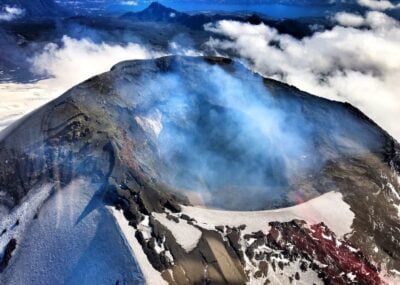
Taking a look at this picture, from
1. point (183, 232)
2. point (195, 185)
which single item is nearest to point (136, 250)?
point (183, 232)

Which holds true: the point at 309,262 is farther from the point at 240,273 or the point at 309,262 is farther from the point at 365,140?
the point at 365,140

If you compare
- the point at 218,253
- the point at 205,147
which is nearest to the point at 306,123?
the point at 205,147

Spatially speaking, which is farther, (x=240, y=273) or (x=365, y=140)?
(x=365, y=140)

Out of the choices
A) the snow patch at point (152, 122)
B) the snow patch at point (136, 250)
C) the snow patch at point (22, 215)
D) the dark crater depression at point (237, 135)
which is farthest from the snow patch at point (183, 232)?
the snow patch at point (152, 122)

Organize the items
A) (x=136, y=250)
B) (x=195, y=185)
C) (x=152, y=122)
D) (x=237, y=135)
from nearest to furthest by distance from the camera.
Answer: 1. (x=136, y=250)
2. (x=195, y=185)
3. (x=152, y=122)
4. (x=237, y=135)

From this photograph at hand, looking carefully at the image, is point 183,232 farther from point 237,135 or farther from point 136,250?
point 237,135

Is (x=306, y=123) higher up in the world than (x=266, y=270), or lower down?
higher up

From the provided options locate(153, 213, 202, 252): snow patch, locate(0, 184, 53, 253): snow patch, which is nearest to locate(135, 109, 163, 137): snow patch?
locate(0, 184, 53, 253): snow patch

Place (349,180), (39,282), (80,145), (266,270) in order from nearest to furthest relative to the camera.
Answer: (39,282)
(266,270)
(80,145)
(349,180)
